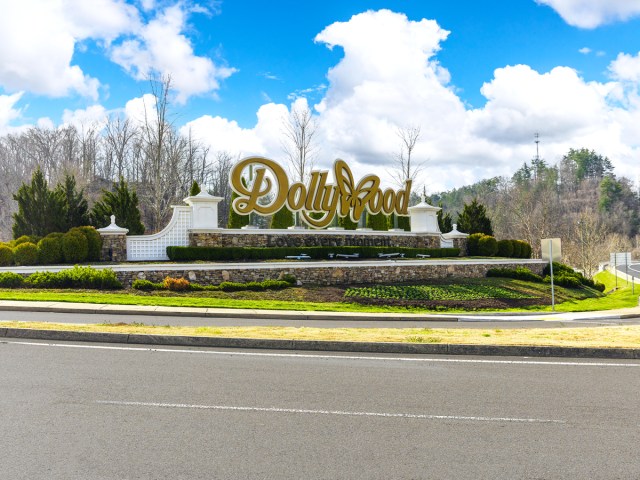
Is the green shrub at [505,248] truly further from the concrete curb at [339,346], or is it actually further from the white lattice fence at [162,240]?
the concrete curb at [339,346]

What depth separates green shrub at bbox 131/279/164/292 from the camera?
2169 centimetres

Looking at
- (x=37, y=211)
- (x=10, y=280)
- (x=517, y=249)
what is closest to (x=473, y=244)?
(x=517, y=249)

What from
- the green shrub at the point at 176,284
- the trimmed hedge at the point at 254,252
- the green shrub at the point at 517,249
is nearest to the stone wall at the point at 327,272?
the green shrub at the point at 176,284

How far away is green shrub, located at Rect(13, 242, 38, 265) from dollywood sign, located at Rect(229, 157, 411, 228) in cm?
972

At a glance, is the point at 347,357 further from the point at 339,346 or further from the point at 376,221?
the point at 376,221

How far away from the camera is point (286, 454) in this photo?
4.89m

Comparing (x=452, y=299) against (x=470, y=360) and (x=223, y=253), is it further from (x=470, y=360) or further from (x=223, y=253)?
(x=470, y=360)

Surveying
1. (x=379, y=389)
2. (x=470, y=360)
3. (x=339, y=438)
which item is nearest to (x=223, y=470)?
(x=339, y=438)

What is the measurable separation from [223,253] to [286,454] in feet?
72.8

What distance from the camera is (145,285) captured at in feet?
71.6

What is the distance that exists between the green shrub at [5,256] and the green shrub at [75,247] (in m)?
2.10

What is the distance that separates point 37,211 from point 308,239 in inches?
574

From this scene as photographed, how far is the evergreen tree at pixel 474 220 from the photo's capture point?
45656 millimetres

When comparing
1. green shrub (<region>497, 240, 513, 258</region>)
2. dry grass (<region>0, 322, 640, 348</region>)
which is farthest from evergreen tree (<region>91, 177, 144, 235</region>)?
green shrub (<region>497, 240, 513, 258</region>)
